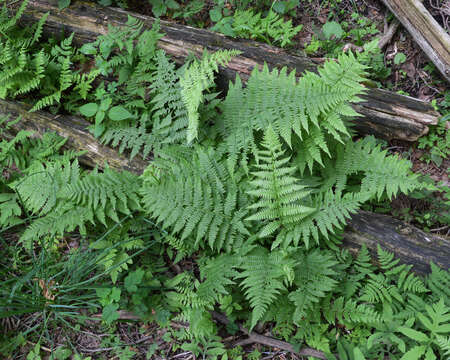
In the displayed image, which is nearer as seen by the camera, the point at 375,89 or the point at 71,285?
the point at 71,285

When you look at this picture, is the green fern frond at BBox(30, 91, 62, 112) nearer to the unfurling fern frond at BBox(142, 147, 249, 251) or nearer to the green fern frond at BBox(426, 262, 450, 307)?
the unfurling fern frond at BBox(142, 147, 249, 251)

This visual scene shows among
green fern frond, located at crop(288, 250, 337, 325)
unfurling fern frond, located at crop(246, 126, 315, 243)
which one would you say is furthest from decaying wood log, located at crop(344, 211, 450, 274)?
unfurling fern frond, located at crop(246, 126, 315, 243)

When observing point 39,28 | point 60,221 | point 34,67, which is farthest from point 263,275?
point 39,28

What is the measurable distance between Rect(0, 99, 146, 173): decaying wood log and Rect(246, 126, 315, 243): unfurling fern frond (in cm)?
146

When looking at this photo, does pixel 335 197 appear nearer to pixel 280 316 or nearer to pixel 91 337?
pixel 280 316

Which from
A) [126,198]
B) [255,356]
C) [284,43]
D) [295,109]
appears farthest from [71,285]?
[284,43]

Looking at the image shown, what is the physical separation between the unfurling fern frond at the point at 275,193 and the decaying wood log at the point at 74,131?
4.77 ft

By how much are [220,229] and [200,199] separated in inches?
12.2

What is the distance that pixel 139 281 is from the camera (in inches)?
121

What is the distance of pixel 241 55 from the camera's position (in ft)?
12.4

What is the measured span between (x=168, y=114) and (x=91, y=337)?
223cm

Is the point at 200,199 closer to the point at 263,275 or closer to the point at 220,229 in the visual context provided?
the point at 220,229

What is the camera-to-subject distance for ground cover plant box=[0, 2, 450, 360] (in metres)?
2.79

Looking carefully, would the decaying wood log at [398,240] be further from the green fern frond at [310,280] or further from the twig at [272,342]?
the twig at [272,342]
